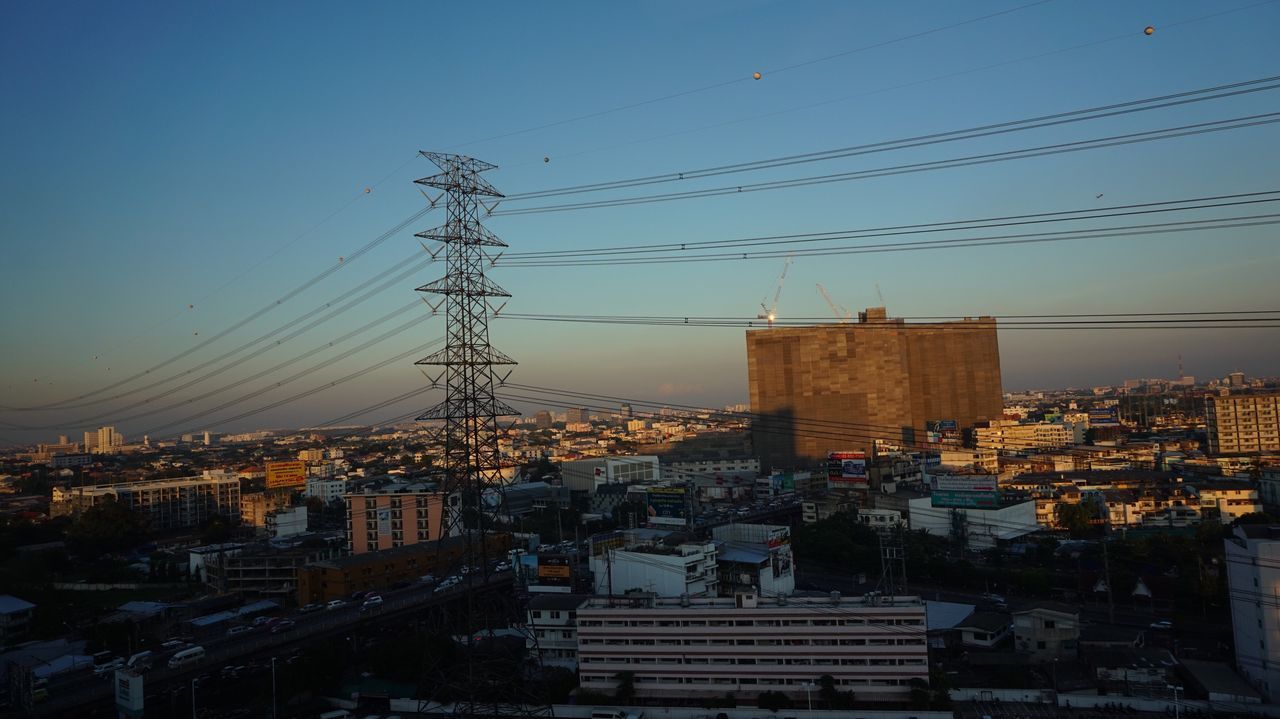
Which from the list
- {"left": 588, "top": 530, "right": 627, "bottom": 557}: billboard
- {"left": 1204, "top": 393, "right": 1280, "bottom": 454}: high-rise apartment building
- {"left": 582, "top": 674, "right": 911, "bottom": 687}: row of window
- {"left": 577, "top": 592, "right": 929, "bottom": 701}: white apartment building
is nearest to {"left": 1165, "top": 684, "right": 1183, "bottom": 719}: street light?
{"left": 577, "top": 592, "right": 929, "bottom": 701}: white apartment building

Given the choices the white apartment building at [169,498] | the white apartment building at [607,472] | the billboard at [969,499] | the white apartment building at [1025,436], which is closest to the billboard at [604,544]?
the billboard at [969,499]

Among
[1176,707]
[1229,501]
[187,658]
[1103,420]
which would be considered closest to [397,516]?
[187,658]

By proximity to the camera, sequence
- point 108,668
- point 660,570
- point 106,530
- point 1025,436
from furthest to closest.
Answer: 1. point 1025,436
2. point 106,530
3. point 660,570
4. point 108,668

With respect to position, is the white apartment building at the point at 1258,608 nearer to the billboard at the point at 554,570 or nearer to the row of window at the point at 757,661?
the row of window at the point at 757,661

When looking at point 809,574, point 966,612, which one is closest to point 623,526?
point 809,574

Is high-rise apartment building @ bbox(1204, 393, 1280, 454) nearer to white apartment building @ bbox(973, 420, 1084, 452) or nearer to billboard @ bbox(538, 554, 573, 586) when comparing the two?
white apartment building @ bbox(973, 420, 1084, 452)

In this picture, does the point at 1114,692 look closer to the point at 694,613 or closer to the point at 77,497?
the point at 694,613

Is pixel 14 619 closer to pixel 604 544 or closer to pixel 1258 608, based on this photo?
pixel 604 544

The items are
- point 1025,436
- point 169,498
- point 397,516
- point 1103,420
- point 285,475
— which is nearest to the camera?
point 397,516
